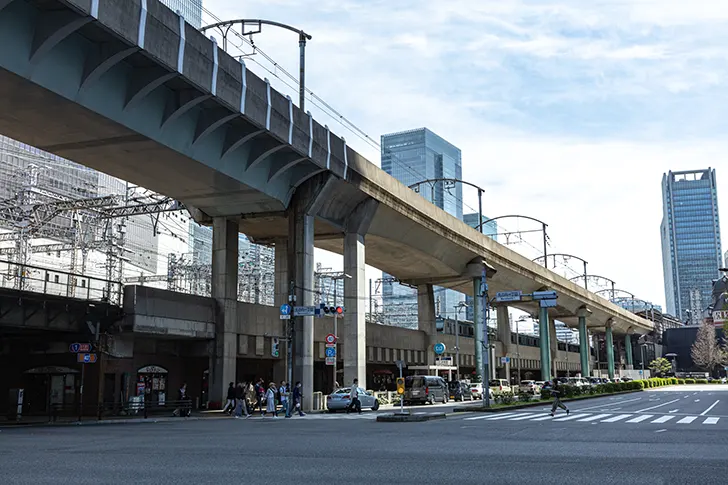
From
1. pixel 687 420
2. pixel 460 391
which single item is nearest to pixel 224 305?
pixel 460 391

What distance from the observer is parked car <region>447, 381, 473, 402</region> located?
5428 centimetres

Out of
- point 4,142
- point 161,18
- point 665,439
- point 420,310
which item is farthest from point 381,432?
point 4,142

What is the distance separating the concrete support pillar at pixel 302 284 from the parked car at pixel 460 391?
1775 cm

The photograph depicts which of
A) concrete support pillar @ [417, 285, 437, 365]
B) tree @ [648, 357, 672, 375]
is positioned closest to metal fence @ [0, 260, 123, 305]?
concrete support pillar @ [417, 285, 437, 365]

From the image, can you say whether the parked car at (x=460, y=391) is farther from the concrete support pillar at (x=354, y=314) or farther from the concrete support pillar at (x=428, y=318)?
the concrete support pillar at (x=354, y=314)

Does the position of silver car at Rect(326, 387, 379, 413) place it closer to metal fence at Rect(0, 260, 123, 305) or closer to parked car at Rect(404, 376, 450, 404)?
parked car at Rect(404, 376, 450, 404)

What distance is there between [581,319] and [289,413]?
78954 millimetres

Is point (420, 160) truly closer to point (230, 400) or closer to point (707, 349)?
point (707, 349)

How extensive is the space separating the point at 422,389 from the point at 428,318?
2315 centimetres

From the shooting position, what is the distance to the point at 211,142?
31578mm

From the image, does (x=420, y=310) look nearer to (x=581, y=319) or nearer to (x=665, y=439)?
(x=581, y=319)

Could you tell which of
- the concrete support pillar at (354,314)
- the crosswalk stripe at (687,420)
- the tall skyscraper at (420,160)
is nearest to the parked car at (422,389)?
the concrete support pillar at (354,314)

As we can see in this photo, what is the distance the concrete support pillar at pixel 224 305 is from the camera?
40156 millimetres

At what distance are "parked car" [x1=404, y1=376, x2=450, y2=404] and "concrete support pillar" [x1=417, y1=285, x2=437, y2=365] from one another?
20.2 m
